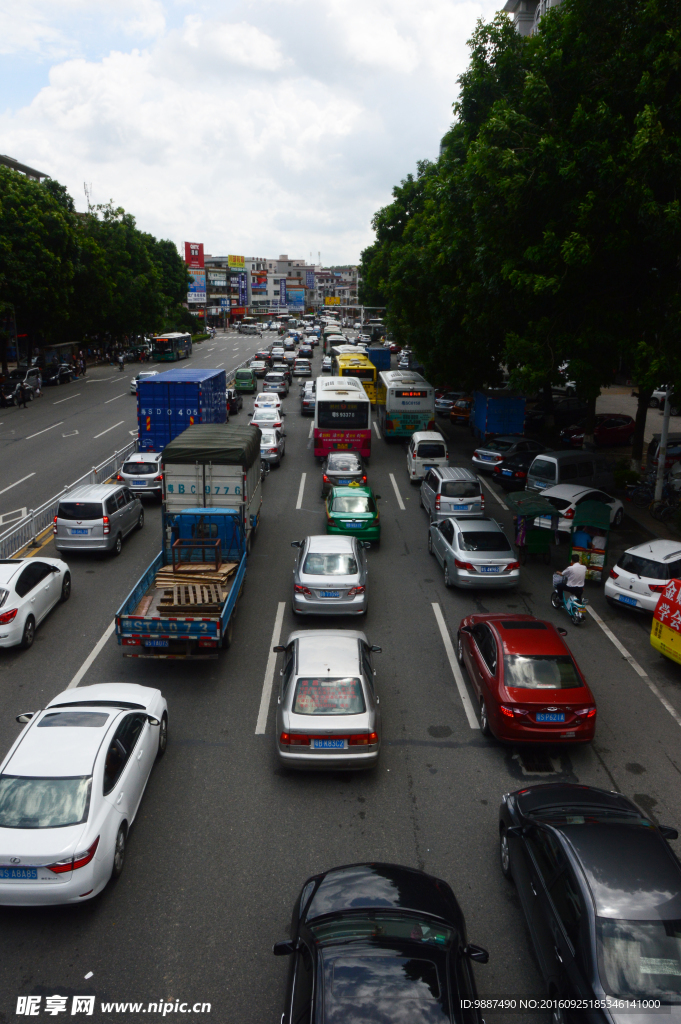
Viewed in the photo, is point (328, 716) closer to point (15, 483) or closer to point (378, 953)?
point (378, 953)

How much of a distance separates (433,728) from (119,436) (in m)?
26.8

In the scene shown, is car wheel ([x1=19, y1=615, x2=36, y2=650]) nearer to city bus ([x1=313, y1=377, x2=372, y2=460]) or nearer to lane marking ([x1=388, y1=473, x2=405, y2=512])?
lane marking ([x1=388, y1=473, x2=405, y2=512])

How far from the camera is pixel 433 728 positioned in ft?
34.8

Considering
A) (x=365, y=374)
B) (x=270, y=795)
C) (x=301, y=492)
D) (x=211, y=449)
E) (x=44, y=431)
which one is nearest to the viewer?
(x=270, y=795)

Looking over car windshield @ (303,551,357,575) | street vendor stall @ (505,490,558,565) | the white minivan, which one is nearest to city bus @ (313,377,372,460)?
the white minivan

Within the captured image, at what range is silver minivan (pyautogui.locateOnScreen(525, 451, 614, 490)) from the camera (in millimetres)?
21750

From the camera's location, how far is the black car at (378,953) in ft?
15.6

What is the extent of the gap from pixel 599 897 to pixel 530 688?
4.12 metres

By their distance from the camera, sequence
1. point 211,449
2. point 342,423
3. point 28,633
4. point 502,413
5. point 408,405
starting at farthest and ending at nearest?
point 408,405 → point 502,413 → point 342,423 → point 211,449 → point 28,633

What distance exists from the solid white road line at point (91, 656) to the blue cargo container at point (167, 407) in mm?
12610

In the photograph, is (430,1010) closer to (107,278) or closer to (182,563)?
(182,563)

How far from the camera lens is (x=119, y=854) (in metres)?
7.51

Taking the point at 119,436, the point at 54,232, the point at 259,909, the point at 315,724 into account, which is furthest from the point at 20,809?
the point at 54,232

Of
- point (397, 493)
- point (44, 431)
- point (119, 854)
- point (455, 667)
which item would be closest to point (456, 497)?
point (397, 493)
